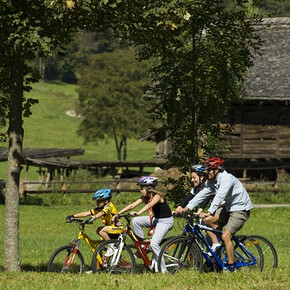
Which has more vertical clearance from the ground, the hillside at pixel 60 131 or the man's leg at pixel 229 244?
the man's leg at pixel 229 244

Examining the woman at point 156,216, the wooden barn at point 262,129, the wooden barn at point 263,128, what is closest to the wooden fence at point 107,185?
the wooden barn at point 262,129

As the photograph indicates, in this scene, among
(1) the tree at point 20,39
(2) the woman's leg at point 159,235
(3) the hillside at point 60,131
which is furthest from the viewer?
(3) the hillside at point 60,131

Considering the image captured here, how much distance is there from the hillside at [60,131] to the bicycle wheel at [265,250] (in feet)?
210

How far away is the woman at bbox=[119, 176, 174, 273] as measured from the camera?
12.7 m

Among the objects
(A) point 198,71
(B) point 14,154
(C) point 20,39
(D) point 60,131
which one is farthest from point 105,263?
(D) point 60,131

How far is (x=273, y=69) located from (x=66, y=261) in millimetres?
34923

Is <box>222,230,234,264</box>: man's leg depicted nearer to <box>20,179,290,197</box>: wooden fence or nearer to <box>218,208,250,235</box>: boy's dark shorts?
<box>218,208,250,235</box>: boy's dark shorts

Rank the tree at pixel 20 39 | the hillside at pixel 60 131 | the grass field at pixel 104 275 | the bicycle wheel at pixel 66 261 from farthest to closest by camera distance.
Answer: the hillside at pixel 60 131
the bicycle wheel at pixel 66 261
the tree at pixel 20 39
the grass field at pixel 104 275

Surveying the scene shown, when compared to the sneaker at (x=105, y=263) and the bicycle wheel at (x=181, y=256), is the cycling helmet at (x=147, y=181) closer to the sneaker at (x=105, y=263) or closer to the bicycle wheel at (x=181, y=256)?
the bicycle wheel at (x=181, y=256)

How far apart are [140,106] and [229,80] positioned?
60.9m

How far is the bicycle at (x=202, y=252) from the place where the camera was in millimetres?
12484

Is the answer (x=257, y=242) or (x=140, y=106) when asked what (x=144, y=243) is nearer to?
(x=257, y=242)

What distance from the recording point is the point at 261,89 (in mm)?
43938

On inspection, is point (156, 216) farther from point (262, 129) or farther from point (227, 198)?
point (262, 129)
